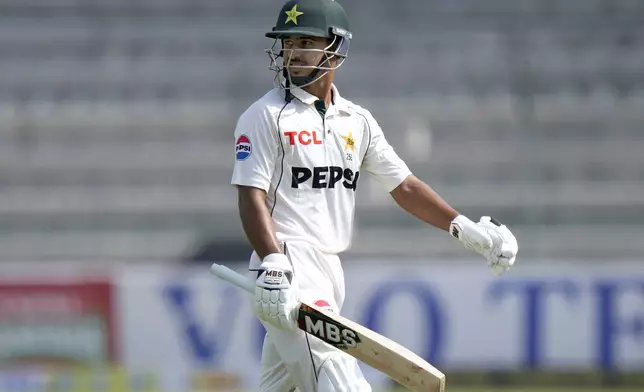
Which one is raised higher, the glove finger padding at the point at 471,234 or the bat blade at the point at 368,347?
the glove finger padding at the point at 471,234

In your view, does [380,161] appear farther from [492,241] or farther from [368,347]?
[368,347]

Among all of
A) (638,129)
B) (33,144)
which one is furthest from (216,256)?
(638,129)

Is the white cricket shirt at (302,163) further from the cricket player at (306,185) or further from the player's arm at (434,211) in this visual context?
the player's arm at (434,211)

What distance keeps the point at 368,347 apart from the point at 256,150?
2.16 feet

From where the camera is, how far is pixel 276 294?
3.15 meters

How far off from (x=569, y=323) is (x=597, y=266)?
17.2 inches

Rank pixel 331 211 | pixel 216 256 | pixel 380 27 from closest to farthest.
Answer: pixel 331 211 → pixel 216 256 → pixel 380 27

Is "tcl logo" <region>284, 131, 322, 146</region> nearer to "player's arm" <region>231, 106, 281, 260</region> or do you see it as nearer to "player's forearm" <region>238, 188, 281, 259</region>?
"player's arm" <region>231, 106, 281, 260</region>

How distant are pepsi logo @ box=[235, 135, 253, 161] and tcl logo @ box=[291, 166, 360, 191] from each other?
0.15 meters

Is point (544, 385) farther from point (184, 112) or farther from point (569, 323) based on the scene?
point (184, 112)

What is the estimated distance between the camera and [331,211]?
3.52m

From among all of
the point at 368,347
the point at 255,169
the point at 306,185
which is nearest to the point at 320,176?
the point at 306,185

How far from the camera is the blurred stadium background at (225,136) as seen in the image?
8.27 metres

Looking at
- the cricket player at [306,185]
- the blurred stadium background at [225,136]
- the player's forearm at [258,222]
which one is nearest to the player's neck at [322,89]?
the cricket player at [306,185]
